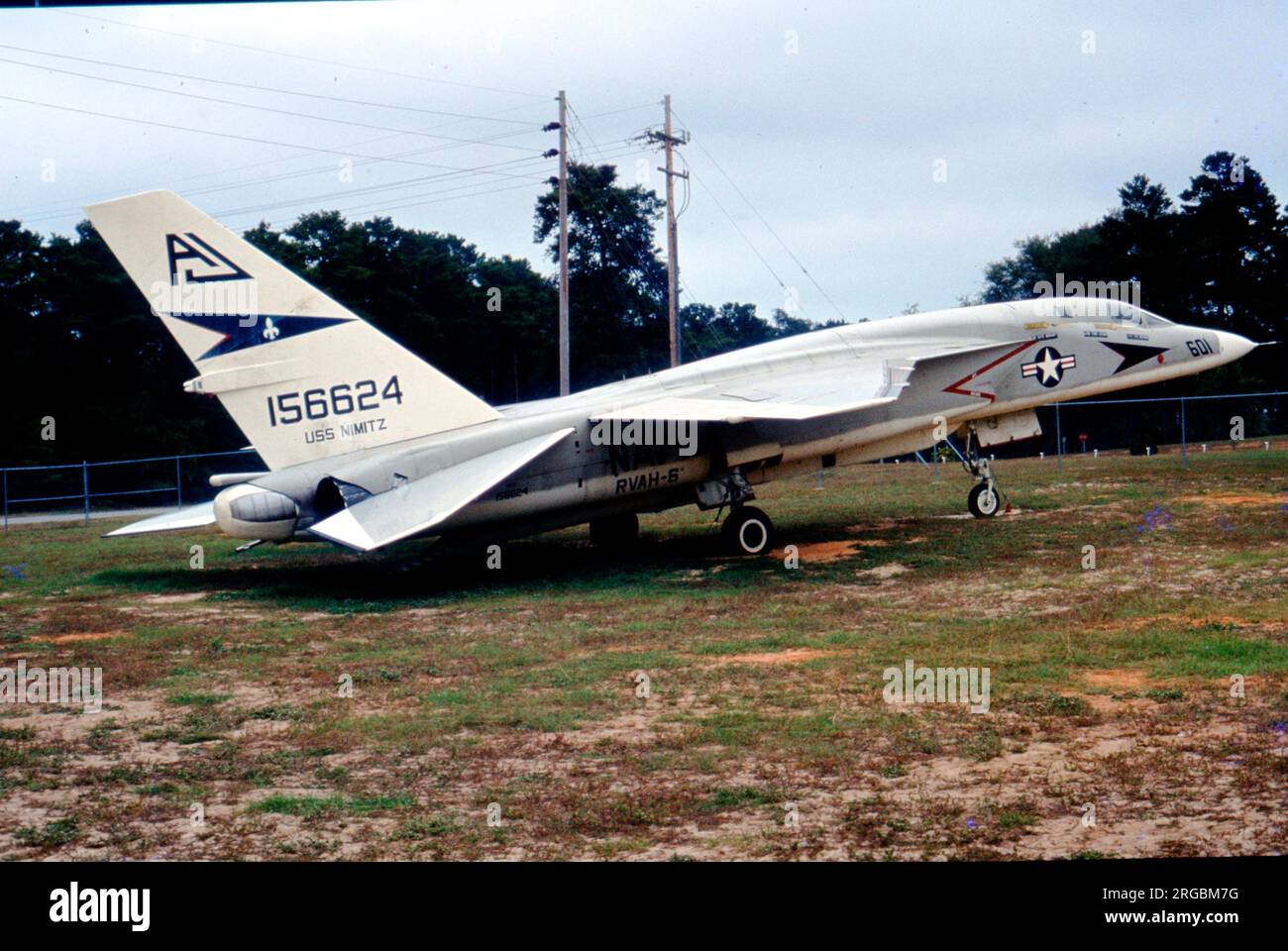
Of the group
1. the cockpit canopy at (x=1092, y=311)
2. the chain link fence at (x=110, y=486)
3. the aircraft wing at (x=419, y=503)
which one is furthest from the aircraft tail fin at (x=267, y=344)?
the chain link fence at (x=110, y=486)

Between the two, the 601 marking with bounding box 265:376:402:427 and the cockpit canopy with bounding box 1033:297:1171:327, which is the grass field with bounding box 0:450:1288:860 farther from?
the cockpit canopy with bounding box 1033:297:1171:327

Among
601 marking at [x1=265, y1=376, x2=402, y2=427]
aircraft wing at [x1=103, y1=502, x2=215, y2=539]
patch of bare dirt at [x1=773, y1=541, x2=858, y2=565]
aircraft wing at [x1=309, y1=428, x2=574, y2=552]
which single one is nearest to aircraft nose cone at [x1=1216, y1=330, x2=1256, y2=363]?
patch of bare dirt at [x1=773, y1=541, x2=858, y2=565]

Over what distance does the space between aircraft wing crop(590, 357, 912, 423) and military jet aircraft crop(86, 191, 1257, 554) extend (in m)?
0.05

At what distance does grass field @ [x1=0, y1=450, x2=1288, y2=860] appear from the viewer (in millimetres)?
6684

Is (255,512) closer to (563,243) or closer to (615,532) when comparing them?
(615,532)

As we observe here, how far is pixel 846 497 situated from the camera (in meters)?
26.5

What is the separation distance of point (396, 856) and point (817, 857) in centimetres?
231

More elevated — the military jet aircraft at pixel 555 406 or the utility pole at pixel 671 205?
the utility pole at pixel 671 205

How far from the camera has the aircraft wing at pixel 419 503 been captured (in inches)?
594

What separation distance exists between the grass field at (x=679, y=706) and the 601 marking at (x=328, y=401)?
2618 mm

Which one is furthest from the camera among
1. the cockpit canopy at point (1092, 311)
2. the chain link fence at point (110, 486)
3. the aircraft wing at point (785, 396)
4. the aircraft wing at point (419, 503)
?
the chain link fence at point (110, 486)

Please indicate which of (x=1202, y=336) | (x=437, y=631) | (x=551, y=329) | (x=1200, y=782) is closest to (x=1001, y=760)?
(x=1200, y=782)

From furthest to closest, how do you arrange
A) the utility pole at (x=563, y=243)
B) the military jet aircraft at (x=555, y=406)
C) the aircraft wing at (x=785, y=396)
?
the utility pole at (x=563, y=243), the aircraft wing at (x=785, y=396), the military jet aircraft at (x=555, y=406)

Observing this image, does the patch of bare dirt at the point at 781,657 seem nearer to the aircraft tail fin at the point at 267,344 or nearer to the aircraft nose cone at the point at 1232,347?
the aircraft tail fin at the point at 267,344
